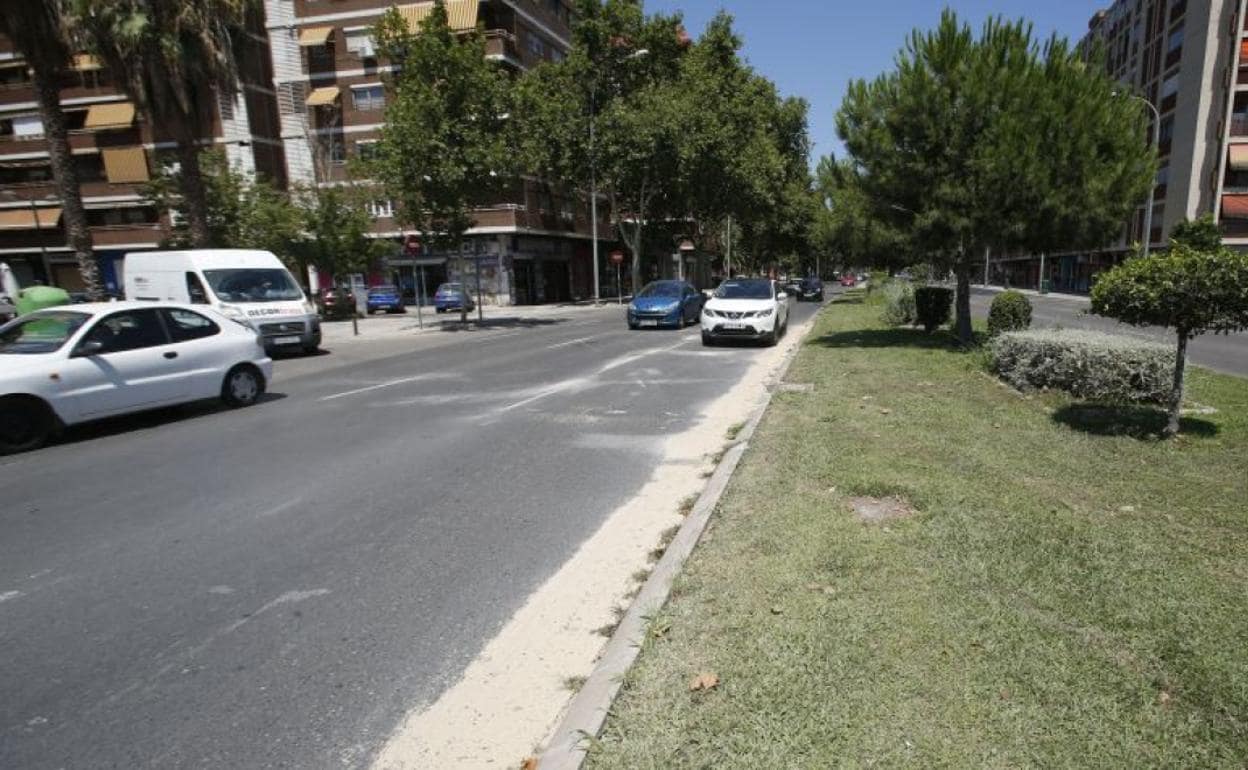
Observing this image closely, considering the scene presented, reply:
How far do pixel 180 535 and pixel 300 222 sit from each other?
27.2 metres

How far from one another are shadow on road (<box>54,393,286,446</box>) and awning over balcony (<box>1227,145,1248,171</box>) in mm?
52894

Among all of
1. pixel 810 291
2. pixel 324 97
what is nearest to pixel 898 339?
pixel 810 291

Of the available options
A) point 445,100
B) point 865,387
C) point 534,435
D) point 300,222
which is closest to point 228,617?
point 534,435

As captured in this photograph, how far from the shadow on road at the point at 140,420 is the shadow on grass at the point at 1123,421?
1026cm

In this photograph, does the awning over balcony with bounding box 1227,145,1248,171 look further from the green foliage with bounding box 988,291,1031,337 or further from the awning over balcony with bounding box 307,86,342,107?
the awning over balcony with bounding box 307,86,342,107

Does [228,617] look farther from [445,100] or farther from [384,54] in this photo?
[384,54]

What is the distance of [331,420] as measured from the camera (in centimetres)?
882

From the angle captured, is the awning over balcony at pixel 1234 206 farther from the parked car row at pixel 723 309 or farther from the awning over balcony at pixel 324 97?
the awning over balcony at pixel 324 97

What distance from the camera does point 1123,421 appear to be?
7168 millimetres

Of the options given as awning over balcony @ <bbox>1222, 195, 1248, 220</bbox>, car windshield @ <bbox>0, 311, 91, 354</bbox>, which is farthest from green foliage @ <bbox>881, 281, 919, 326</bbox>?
awning over balcony @ <bbox>1222, 195, 1248, 220</bbox>

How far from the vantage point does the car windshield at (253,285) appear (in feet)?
52.6

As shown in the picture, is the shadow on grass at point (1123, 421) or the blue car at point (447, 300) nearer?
the shadow on grass at point (1123, 421)

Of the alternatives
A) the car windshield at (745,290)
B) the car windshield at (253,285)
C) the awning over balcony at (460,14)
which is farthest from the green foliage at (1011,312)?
the awning over balcony at (460,14)

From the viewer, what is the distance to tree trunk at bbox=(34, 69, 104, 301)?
18.8 meters
